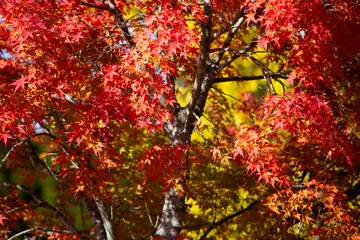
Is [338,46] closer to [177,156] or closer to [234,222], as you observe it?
[177,156]

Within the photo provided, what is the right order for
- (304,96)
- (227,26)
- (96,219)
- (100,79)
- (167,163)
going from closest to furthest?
(304,96)
(100,79)
(167,163)
(227,26)
(96,219)

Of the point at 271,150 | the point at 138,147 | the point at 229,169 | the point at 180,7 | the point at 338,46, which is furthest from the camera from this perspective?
the point at 138,147

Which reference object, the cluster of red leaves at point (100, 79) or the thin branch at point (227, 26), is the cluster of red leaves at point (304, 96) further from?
the cluster of red leaves at point (100, 79)

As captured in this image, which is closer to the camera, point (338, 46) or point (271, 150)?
point (271, 150)

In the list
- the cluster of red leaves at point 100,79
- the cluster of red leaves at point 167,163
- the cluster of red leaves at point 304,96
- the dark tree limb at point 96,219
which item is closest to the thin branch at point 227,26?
the cluster of red leaves at point 304,96

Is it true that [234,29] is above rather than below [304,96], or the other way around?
above

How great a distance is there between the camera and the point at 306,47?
3541 millimetres

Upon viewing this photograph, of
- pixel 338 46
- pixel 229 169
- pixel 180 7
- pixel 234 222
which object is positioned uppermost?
pixel 180 7

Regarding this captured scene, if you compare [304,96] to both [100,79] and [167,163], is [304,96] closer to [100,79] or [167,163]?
[167,163]

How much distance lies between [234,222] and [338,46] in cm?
394

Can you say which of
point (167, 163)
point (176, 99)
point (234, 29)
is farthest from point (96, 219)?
point (234, 29)

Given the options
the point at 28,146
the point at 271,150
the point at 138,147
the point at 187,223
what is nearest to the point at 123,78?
the point at 271,150

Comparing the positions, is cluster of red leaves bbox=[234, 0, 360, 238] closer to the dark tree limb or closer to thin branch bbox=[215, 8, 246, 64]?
thin branch bbox=[215, 8, 246, 64]

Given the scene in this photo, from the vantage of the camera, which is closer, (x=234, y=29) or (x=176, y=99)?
(x=176, y=99)
